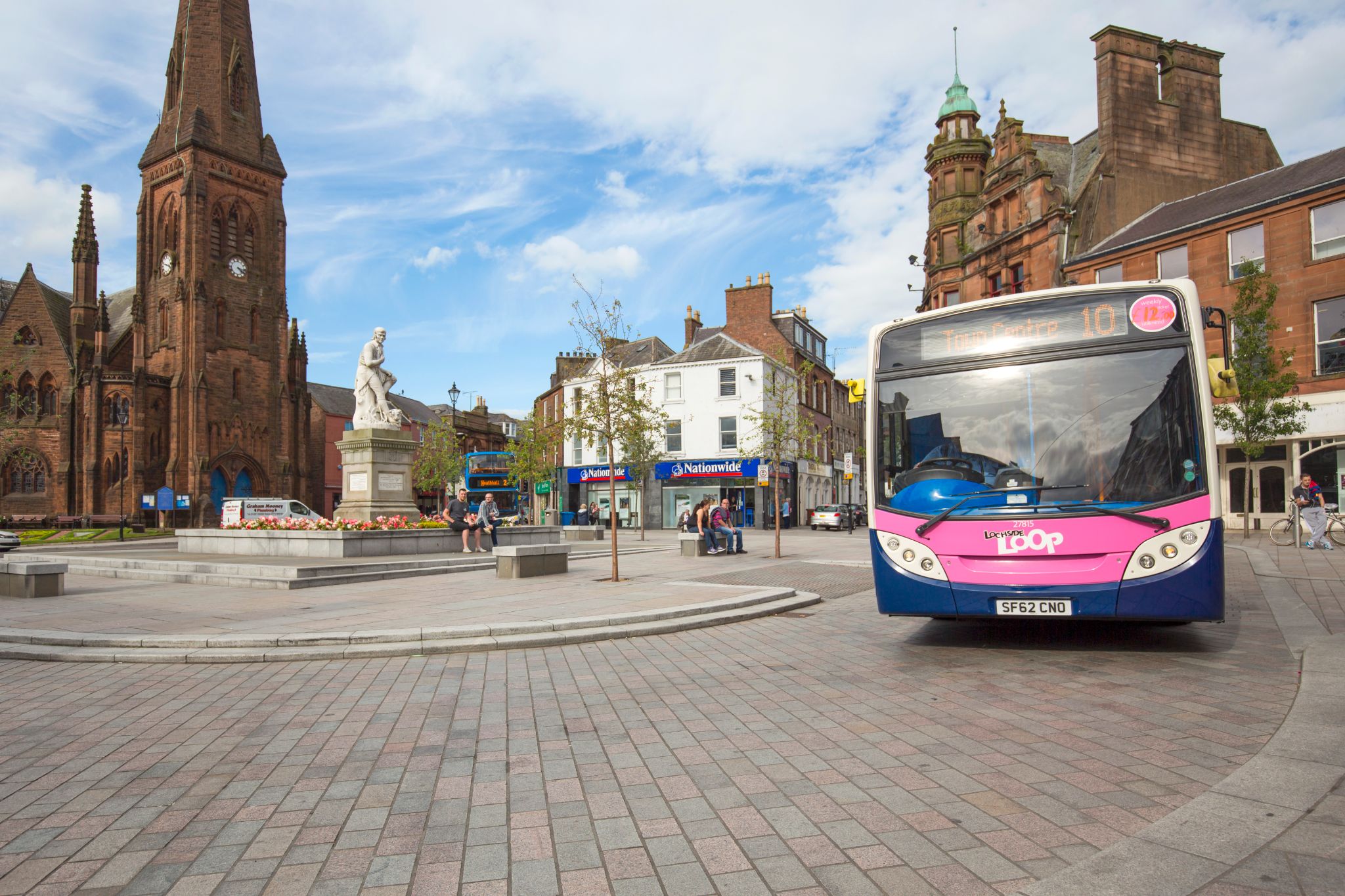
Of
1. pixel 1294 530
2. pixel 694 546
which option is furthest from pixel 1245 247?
pixel 694 546

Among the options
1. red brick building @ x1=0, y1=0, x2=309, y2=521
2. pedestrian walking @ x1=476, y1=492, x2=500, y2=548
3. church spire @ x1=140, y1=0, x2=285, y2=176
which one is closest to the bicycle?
pedestrian walking @ x1=476, y1=492, x2=500, y2=548

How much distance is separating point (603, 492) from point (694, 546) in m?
28.5

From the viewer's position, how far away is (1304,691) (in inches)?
217

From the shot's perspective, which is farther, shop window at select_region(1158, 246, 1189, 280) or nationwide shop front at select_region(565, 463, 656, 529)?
nationwide shop front at select_region(565, 463, 656, 529)

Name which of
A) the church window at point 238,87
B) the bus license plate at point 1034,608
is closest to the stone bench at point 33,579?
the bus license plate at point 1034,608

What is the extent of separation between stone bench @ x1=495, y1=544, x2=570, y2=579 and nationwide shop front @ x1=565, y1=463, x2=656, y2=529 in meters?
29.6

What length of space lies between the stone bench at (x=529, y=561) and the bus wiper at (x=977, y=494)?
8.49 m

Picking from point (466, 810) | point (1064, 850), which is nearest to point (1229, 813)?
point (1064, 850)

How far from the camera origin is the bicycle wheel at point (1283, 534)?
20.2 metres

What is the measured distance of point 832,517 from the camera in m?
41.5

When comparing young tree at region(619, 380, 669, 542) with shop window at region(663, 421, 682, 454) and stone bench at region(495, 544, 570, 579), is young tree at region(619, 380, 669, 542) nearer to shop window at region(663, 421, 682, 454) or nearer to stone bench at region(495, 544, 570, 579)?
shop window at region(663, 421, 682, 454)

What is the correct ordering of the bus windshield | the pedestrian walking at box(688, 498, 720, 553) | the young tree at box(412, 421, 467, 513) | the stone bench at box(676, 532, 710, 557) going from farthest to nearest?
the young tree at box(412, 421, 467, 513) → the pedestrian walking at box(688, 498, 720, 553) → the stone bench at box(676, 532, 710, 557) → the bus windshield

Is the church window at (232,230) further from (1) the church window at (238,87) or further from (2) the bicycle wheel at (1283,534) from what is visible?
(2) the bicycle wheel at (1283,534)

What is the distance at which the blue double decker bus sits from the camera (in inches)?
1642
